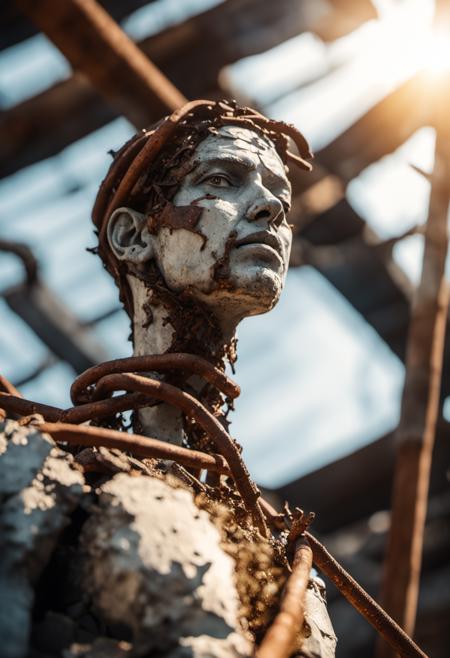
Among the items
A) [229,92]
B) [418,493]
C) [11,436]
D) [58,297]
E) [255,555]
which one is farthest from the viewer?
[58,297]

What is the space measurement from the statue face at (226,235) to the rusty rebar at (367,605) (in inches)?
23.3

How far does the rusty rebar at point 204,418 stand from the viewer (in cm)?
240

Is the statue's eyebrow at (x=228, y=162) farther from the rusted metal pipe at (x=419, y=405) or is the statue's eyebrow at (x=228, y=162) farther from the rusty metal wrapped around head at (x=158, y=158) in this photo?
the rusted metal pipe at (x=419, y=405)

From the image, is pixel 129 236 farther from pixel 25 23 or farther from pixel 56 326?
pixel 56 326

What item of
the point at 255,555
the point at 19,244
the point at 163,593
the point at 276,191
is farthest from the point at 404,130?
the point at 163,593

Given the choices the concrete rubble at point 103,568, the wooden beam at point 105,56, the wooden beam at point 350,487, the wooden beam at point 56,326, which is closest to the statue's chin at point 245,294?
the concrete rubble at point 103,568

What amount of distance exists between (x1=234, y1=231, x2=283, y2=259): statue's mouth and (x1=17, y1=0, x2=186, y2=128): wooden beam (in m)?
2.54

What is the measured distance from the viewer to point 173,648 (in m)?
1.75

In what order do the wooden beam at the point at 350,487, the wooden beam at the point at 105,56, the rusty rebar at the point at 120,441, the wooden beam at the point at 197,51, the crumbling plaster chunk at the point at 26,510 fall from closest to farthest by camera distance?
the crumbling plaster chunk at the point at 26,510 < the rusty rebar at the point at 120,441 < the wooden beam at the point at 105,56 < the wooden beam at the point at 197,51 < the wooden beam at the point at 350,487

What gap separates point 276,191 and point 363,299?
479 centimetres

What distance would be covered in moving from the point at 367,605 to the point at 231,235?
853 millimetres

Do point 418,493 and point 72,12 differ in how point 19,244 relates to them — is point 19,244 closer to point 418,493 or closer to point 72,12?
point 72,12

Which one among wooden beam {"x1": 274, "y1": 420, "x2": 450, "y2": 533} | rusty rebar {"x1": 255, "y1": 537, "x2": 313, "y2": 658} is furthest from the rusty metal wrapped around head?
wooden beam {"x1": 274, "y1": 420, "x2": 450, "y2": 533}

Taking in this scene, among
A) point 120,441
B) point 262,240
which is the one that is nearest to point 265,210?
→ point 262,240
